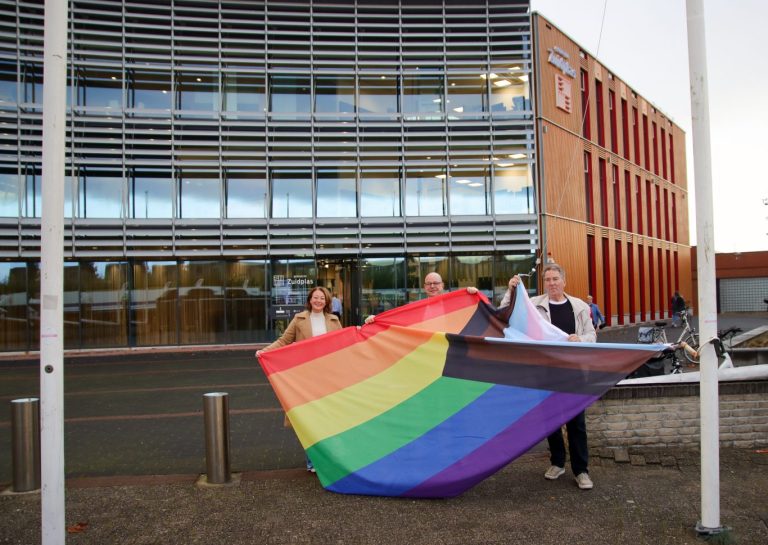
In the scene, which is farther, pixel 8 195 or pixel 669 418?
pixel 8 195

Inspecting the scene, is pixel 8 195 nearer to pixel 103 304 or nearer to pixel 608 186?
pixel 103 304

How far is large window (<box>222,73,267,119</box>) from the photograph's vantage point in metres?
23.8

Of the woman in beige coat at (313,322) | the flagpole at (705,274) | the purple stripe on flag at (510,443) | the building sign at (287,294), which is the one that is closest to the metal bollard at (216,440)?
the woman in beige coat at (313,322)

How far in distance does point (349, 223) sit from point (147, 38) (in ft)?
33.2

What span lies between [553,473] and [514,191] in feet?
65.4

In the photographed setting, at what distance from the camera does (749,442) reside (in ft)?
21.7

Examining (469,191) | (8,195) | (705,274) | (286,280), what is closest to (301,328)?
(705,274)

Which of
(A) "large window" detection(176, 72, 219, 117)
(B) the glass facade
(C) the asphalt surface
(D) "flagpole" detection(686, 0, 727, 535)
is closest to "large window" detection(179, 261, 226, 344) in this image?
(B) the glass facade

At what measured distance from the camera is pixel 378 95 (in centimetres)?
2469

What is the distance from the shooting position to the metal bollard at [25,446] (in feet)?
19.6

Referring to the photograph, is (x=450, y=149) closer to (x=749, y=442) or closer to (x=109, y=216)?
(x=109, y=216)

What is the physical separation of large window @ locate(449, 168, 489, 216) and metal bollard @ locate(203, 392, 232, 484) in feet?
62.3

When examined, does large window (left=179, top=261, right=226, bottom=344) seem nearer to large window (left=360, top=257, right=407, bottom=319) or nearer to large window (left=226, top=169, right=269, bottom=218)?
large window (left=226, top=169, right=269, bottom=218)

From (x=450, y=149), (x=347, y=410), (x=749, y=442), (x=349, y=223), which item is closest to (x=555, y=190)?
(x=450, y=149)
